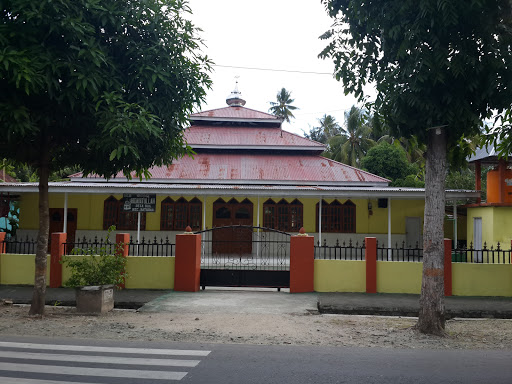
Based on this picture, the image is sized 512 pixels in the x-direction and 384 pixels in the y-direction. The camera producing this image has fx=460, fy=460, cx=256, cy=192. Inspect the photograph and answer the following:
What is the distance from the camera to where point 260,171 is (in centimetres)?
2109

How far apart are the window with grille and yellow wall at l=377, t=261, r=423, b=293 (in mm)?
8102

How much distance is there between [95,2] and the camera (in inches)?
298

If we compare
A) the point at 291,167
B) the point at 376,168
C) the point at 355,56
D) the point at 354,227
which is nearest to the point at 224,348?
the point at 355,56

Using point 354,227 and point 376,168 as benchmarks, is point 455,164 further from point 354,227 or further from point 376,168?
point 376,168

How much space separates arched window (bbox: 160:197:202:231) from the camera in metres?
20.0

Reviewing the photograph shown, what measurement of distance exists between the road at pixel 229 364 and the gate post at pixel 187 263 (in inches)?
190

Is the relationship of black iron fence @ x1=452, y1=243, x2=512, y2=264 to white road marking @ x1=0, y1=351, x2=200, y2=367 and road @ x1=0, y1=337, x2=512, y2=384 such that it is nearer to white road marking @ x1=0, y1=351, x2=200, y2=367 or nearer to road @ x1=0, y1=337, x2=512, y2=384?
road @ x1=0, y1=337, x2=512, y2=384

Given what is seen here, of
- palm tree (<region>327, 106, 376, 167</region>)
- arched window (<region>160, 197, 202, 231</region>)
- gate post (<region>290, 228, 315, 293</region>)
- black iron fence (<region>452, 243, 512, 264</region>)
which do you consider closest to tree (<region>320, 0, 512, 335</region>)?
black iron fence (<region>452, 243, 512, 264</region>)

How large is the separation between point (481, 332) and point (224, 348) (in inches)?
189

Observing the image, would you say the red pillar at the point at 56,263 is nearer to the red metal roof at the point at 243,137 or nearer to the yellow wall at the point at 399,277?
the yellow wall at the point at 399,277

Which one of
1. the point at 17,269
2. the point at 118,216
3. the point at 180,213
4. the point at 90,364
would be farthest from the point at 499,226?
the point at 17,269

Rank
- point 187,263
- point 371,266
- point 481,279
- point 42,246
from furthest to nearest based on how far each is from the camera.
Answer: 1. point 187,263
2. point 371,266
3. point 481,279
4. point 42,246

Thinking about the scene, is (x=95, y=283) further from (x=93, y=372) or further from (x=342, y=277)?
(x=342, y=277)

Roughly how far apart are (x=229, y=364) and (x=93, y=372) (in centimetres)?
167
